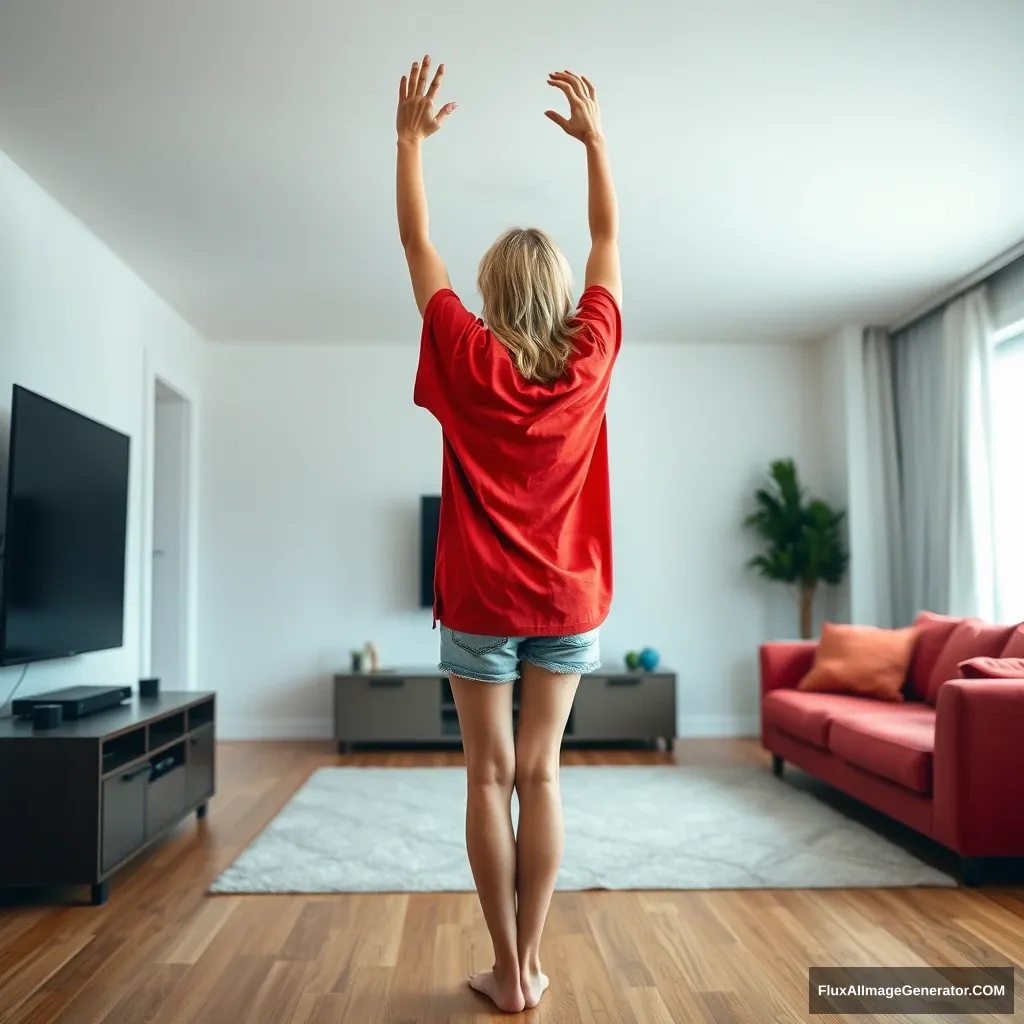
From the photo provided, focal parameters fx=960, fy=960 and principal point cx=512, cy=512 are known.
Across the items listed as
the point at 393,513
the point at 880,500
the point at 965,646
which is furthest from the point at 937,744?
the point at 393,513

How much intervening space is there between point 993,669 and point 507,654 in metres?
1.97

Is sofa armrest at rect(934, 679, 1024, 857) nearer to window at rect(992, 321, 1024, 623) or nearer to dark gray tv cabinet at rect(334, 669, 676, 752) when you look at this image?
window at rect(992, 321, 1024, 623)

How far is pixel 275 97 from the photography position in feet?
9.82

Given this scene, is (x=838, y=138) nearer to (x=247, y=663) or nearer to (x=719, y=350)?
(x=719, y=350)

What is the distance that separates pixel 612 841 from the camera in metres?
3.28

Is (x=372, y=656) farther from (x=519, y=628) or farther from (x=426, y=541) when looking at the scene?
(x=519, y=628)

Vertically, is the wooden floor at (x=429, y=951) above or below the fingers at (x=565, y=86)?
below

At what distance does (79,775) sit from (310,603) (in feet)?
10.5

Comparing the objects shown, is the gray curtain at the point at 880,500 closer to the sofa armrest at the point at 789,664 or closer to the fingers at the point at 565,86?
the sofa armrest at the point at 789,664

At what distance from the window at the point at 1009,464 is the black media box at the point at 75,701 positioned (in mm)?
3877

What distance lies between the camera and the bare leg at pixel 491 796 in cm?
174

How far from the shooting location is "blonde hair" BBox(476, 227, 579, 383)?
1716 millimetres

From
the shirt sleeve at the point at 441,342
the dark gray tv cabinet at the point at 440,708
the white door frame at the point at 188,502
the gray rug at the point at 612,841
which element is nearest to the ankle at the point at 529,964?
the gray rug at the point at 612,841

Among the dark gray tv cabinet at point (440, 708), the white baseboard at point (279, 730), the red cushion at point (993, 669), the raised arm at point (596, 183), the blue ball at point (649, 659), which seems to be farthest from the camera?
the white baseboard at point (279, 730)
